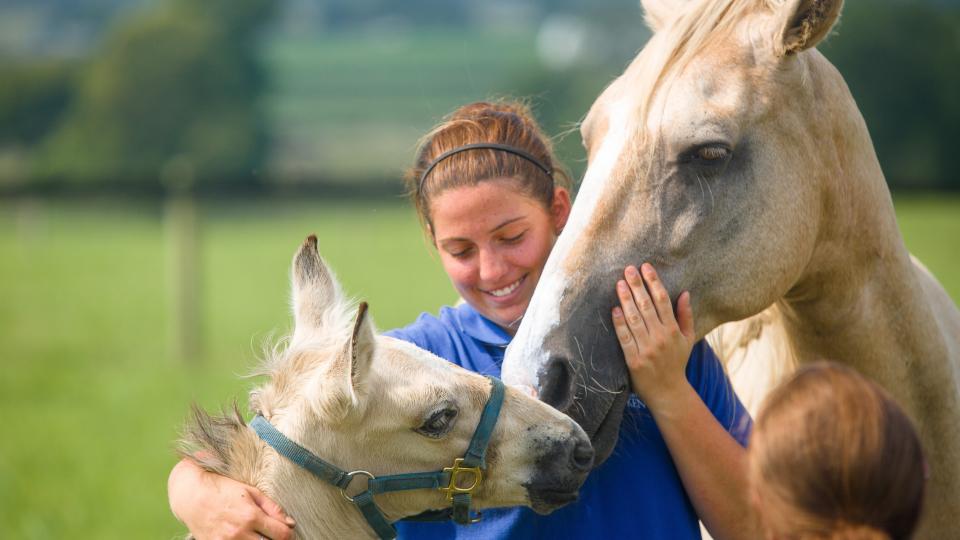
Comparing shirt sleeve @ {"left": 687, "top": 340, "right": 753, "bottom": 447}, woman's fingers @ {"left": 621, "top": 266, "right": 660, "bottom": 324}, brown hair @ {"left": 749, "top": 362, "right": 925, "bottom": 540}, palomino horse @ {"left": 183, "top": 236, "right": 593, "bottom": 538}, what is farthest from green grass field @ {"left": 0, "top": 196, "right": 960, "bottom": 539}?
brown hair @ {"left": 749, "top": 362, "right": 925, "bottom": 540}

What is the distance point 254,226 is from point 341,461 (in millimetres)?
30567

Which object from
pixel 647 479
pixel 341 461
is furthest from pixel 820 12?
pixel 341 461

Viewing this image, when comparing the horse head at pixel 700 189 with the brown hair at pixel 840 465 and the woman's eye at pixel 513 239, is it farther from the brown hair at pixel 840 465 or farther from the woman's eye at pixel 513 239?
the brown hair at pixel 840 465

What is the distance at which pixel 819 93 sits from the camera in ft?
9.07

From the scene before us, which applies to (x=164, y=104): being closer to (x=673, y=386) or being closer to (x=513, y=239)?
(x=513, y=239)

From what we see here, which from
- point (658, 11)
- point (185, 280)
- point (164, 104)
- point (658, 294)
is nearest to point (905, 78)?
point (185, 280)

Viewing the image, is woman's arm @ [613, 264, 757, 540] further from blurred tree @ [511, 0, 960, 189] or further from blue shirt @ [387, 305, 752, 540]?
blurred tree @ [511, 0, 960, 189]

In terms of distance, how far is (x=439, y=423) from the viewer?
2.63 m

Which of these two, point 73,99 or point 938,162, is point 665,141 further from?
point 73,99

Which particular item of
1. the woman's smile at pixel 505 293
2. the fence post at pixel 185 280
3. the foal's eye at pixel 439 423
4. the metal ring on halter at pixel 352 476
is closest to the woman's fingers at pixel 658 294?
the woman's smile at pixel 505 293

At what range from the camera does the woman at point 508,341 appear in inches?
99.8

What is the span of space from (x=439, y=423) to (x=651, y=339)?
0.57 meters

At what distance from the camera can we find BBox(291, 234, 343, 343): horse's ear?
287 centimetres

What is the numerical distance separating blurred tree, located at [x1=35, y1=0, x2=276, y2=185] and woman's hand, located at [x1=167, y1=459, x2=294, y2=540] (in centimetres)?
4818
